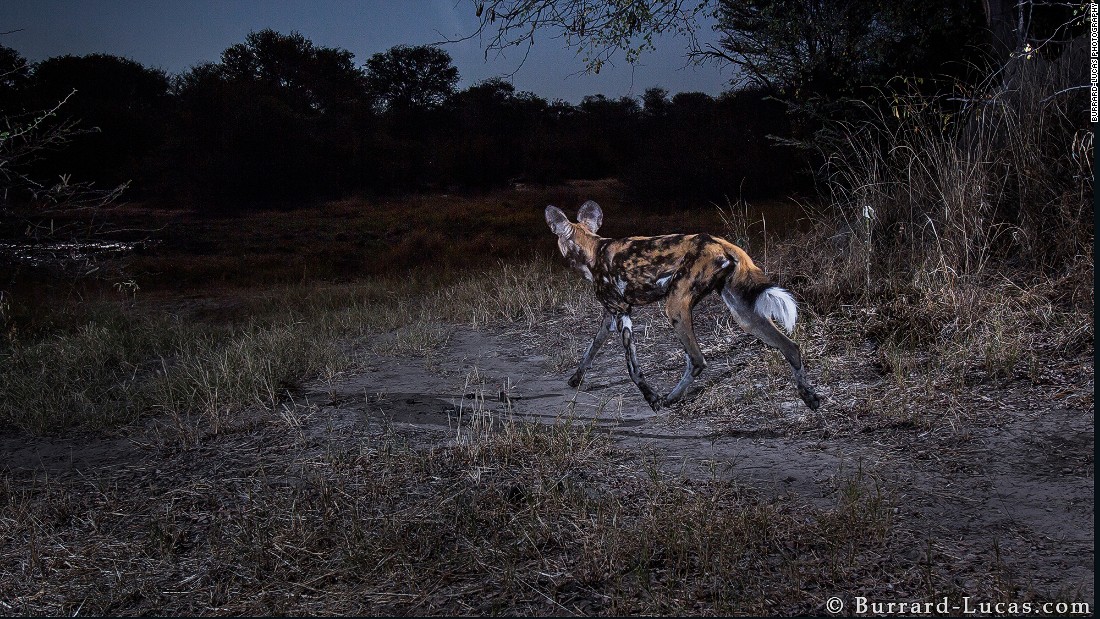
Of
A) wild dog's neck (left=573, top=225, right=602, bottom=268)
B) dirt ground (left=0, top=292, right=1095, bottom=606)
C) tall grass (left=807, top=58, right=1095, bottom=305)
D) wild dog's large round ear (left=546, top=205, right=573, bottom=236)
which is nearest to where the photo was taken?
dirt ground (left=0, top=292, right=1095, bottom=606)

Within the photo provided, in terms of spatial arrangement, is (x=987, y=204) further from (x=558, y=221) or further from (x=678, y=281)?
(x=558, y=221)

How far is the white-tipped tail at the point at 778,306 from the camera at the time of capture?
14.5 ft

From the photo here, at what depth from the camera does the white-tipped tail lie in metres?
4.41

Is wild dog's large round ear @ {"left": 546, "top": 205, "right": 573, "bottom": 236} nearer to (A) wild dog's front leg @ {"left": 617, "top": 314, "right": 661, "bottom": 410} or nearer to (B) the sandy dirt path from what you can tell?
(A) wild dog's front leg @ {"left": 617, "top": 314, "right": 661, "bottom": 410}

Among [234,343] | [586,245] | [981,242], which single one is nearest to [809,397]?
[586,245]

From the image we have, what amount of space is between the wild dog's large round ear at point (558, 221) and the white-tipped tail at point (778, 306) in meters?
1.22

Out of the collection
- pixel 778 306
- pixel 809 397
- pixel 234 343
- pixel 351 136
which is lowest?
pixel 809 397

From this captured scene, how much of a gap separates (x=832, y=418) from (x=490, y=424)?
6.68 ft

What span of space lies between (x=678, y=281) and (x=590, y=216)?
2.43 ft

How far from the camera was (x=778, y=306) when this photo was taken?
4.43m

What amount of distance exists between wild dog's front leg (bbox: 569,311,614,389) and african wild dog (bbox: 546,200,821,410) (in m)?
0.12

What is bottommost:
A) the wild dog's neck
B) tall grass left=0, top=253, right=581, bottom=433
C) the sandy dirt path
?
the sandy dirt path

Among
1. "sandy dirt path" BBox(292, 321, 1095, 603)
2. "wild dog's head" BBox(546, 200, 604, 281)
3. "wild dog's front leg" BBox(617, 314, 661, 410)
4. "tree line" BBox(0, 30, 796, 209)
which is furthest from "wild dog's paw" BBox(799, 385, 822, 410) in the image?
"tree line" BBox(0, 30, 796, 209)

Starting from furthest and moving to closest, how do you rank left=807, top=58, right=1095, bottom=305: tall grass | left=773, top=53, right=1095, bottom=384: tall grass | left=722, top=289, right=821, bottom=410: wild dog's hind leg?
1. left=807, top=58, right=1095, bottom=305: tall grass
2. left=773, top=53, right=1095, bottom=384: tall grass
3. left=722, top=289, right=821, bottom=410: wild dog's hind leg
